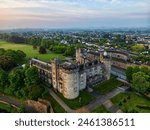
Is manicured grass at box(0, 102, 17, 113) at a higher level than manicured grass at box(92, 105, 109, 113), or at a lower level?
lower

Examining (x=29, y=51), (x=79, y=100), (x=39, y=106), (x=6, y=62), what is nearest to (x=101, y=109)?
(x=79, y=100)

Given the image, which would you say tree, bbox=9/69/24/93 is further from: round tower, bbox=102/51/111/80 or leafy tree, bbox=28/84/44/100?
round tower, bbox=102/51/111/80

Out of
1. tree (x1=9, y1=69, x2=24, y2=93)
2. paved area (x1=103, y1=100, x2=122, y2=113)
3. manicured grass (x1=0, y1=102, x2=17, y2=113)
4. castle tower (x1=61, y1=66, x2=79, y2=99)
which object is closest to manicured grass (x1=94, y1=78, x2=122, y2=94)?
paved area (x1=103, y1=100, x2=122, y2=113)

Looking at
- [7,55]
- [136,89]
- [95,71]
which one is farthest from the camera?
[7,55]

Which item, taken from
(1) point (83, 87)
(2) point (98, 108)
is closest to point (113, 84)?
(1) point (83, 87)

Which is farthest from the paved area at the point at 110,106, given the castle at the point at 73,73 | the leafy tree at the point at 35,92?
the leafy tree at the point at 35,92

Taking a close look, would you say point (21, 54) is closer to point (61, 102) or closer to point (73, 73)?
point (73, 73)

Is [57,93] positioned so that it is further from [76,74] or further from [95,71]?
[95,71]
